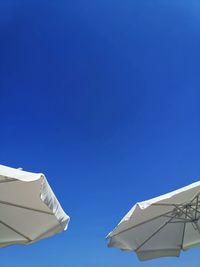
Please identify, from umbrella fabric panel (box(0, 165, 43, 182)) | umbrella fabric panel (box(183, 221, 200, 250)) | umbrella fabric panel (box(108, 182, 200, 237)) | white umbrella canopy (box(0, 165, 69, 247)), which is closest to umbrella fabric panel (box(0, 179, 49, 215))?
white umbrella canopy (box(0, 165, 69, 247))

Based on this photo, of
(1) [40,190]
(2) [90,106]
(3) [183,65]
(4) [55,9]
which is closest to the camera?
(1) [40,190]

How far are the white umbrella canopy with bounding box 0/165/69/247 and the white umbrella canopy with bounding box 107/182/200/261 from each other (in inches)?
61.7

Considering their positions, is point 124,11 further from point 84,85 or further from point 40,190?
point 40,190

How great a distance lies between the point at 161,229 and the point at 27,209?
3.70m

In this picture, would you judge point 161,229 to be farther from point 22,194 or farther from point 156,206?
point 22,194

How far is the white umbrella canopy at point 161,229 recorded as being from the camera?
9.03 metres

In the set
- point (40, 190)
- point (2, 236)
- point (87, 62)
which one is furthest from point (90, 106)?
point (40, 190)

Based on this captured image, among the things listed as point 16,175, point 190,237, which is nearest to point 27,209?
point 16,175

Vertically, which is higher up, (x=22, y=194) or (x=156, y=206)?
(x=22, y=194)

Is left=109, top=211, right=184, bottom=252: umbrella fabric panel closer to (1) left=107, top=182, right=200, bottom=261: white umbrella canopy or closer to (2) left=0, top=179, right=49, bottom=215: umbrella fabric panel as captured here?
(1) left=107, top=182, right=200, bottom=261: white umbrella canopy

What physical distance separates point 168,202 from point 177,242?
2.31 meters

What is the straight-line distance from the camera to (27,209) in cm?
796

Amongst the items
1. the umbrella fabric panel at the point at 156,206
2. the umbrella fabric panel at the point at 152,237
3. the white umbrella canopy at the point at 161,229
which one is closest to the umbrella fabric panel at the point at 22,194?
the umbrella fabric panel at the point at 156,206

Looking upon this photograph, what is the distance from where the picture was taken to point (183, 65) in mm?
14812
